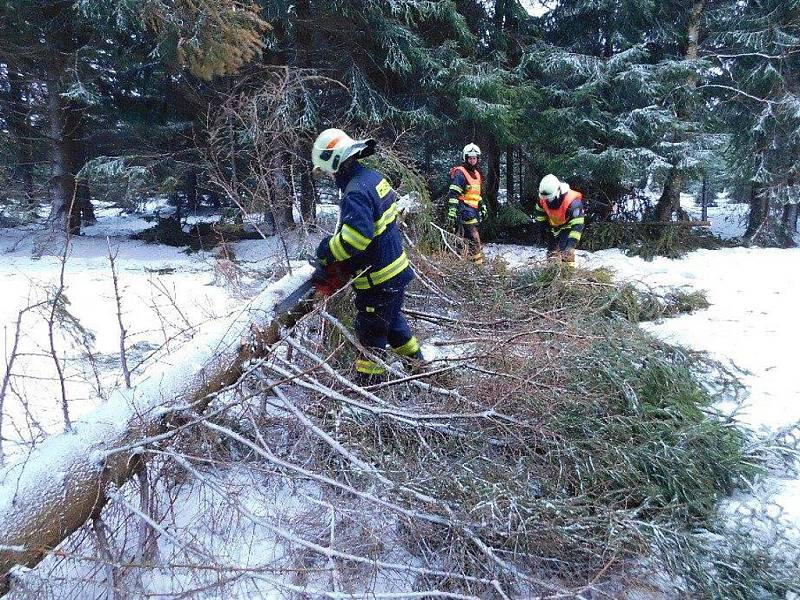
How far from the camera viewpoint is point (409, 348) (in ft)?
11.4

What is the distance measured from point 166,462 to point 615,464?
201cm

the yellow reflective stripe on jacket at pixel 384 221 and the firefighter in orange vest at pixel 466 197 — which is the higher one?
the yellow reflective stripe on jacket at pixel 384 221

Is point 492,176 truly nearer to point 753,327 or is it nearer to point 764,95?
point 764,95

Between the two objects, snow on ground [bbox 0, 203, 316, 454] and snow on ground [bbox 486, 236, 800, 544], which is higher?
snow on ground [bbox 0, 203, 316, 454]

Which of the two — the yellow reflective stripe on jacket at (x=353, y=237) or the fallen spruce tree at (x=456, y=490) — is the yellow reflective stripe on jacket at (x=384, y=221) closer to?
the yellow reflective stripe on jacket at (x=353, y=237)

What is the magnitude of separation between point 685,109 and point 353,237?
9949 mm

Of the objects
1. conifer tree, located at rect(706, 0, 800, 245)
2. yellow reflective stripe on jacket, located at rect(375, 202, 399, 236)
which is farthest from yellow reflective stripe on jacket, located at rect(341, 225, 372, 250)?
conifer tree, located at rect(706, 0, 800, 245)

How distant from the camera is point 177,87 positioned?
10016mm

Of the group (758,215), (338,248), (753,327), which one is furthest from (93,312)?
(758,215)

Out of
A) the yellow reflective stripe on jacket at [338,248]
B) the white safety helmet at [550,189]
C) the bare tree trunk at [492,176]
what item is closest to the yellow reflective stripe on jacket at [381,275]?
the yellow reflective stripe on jacket at [338,248]

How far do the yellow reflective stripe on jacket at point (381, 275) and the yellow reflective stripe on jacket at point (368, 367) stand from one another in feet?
1.57

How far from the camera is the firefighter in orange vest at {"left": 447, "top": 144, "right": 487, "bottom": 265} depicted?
23.4 feet

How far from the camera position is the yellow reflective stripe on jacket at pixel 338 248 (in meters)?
2.94

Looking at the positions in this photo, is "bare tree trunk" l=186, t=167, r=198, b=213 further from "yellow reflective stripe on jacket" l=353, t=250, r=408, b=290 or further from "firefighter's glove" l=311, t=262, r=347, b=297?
"yellow reflective stripe on jacket" l=353, t=250, r=408, b=290
